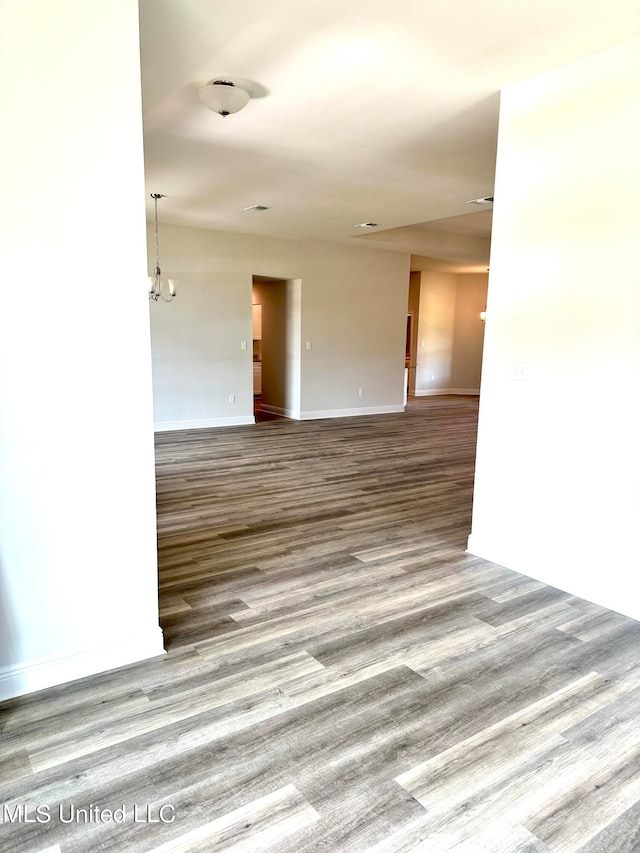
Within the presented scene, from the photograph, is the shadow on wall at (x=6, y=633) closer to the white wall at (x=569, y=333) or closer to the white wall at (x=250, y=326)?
the white wall at (x=569, y=333)

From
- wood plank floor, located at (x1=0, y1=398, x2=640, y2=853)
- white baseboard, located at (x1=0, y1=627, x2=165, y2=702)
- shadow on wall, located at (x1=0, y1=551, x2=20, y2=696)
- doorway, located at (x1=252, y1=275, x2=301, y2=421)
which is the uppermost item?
doorway, located at (x1=252, y1=275, x2=301, y2=421)

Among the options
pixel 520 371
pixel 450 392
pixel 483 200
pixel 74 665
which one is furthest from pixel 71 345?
pixel 450 392

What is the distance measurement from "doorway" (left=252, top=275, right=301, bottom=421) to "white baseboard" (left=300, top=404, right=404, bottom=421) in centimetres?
22

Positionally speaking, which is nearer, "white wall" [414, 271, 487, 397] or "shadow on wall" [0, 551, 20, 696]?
"shadow on wall" [0, 551, 20, 696]

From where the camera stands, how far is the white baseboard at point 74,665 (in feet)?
6.76

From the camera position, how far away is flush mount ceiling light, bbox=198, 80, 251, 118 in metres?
3.02

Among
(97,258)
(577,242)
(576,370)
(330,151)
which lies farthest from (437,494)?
(97,258)

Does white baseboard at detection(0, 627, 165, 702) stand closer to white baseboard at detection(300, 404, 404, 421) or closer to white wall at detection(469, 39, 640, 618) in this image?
white wall at detection(469, 39, 640, 618)

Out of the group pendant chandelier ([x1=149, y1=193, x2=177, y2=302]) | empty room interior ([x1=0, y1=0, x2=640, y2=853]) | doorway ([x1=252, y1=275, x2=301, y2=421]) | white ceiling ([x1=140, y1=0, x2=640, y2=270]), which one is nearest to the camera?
empty room interior ([x1=0, y1=0, x2=640, y2=853])

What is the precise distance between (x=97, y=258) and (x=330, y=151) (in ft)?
9.23

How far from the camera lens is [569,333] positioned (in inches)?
115

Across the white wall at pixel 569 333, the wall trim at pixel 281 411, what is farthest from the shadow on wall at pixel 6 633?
the wall trim at pixel 281 411

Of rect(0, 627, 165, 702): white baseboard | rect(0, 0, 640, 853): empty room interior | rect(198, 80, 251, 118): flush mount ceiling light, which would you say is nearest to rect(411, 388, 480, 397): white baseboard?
rect(0, 0, 640, 853): empty room interior

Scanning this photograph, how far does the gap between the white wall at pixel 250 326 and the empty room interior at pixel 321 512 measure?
311 cm
